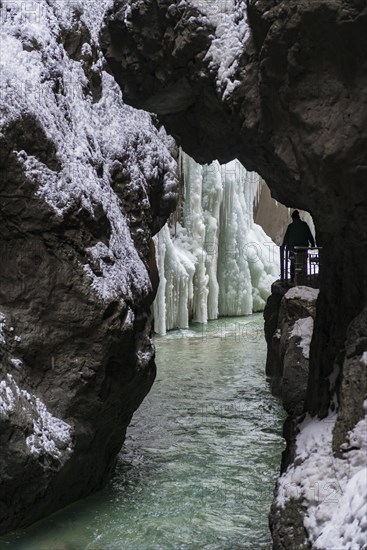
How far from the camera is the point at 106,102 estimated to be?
7320mm

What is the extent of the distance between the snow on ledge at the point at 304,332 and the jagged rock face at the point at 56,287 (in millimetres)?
2824

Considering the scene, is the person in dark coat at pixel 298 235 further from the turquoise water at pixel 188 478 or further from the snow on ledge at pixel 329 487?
the snow on ledge at pixel 329 487

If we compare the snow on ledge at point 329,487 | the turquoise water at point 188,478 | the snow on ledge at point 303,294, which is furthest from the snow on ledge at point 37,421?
the snow on ledge at point 303,294

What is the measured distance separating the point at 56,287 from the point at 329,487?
2.85 m

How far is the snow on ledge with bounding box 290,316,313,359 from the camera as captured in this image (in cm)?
915

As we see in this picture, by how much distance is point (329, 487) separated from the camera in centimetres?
420

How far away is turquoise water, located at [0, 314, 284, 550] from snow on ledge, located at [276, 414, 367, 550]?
130 centimetres

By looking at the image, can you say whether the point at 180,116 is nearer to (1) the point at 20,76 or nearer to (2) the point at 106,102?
(1) the point at 20,76

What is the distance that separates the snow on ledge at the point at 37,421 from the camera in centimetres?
553

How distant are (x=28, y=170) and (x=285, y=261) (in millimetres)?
7112

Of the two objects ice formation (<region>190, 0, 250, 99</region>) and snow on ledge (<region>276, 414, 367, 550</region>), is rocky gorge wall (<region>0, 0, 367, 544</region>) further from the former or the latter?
snow on ledge (<region>276, 414, 367, 550</region>)

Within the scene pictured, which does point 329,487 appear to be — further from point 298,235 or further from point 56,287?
point 298,235

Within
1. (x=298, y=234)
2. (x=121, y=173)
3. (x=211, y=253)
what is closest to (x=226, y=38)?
(x=121, y=173)

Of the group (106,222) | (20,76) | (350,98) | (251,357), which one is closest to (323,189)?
(350,98)
